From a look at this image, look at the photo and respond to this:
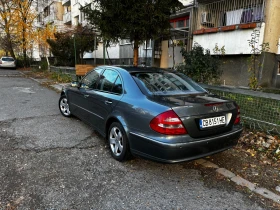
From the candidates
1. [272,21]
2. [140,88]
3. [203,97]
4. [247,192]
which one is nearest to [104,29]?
[140,88]

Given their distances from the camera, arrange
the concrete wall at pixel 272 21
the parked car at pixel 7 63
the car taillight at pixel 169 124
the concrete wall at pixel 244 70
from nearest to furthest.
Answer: the car taillight at pixel 169 124 < the concrete wall at pixel 272 21 < the concrete wall at pixel 244 70 < the parked car at pixel 7 63

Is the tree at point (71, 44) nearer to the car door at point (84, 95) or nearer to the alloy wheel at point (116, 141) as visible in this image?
the car door at point (84, 95)

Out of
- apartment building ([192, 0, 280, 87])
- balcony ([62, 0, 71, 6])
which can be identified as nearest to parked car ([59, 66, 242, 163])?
apartment building ([192, 0, 280, 87])

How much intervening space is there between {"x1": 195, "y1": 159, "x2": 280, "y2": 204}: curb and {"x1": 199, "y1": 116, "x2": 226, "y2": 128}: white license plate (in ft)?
2.51

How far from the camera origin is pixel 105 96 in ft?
11.8

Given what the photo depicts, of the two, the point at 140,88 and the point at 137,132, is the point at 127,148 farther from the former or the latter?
the point at 140,88

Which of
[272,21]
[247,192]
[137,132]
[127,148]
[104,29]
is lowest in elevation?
[247,192]

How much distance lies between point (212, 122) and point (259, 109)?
6.28ft

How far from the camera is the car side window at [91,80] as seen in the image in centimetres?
415

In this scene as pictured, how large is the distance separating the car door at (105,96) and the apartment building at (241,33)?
22.0ft

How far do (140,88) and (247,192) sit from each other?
6.39ft

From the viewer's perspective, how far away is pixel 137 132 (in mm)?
2797

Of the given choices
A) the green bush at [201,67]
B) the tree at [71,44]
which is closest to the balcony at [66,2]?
the tree at [71,44]

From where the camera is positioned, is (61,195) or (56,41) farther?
(56,41)
